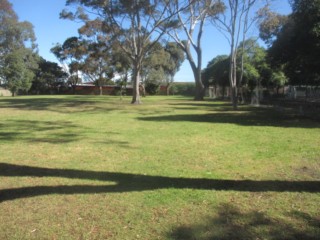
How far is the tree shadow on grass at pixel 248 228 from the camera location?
4.21m

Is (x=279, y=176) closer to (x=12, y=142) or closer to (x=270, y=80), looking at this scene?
(x=12, y=142)

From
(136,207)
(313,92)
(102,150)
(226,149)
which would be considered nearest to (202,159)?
(226,149)

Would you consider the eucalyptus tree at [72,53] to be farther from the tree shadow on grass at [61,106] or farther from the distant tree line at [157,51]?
the tree shadow on grass at [61,106]

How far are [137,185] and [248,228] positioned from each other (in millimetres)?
2137

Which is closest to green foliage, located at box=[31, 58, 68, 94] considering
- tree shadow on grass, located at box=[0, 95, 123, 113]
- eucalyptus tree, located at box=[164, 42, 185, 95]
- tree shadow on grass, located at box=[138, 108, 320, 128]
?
eucalyptus tree, located at box=[164, 42, 185, 95]

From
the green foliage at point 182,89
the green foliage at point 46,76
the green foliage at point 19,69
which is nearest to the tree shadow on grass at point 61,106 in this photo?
the green foliage at point 19,69

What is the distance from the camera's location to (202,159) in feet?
26.8

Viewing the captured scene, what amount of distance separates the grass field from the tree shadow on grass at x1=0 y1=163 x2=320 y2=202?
0.02m

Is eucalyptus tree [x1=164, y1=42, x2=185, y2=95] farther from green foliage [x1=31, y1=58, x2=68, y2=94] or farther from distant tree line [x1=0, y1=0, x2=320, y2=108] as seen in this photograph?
green foliage [x1=31, y1=58, x2=68, y2=94]

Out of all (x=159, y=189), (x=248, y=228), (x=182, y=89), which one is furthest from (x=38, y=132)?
(x=182, y=89)

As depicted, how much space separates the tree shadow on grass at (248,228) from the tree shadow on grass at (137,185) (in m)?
1.10

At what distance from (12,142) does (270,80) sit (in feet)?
128

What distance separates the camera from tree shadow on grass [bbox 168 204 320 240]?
4.21 m

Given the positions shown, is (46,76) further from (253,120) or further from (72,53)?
(253,120)
